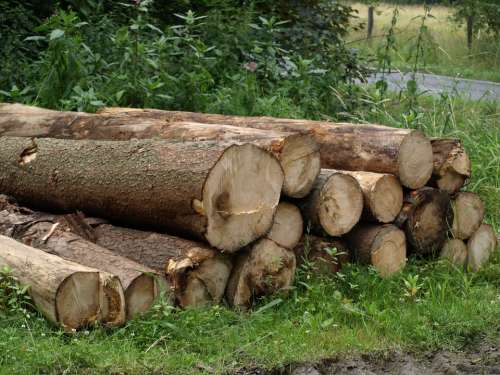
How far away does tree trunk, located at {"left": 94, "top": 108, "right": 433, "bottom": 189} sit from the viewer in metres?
6.41

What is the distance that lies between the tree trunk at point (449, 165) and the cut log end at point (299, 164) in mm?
1064

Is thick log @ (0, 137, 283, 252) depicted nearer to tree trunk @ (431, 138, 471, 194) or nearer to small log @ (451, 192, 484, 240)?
tree trunk @ (431, 138, 471, 194)

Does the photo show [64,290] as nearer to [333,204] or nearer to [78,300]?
[78,300]

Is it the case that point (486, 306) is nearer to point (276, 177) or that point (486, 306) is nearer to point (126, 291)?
point (276, 177)

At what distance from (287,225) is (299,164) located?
40 centimetres

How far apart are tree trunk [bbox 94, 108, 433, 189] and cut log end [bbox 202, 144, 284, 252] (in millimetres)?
1070

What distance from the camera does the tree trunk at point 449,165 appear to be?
21.7 feet

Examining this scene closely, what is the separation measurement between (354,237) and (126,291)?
183 centimetres

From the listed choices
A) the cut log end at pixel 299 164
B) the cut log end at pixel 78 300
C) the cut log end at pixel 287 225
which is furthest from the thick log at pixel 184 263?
the cut log end at pixel 299 164

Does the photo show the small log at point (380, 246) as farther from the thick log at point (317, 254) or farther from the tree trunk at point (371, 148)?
the tree trunk at point (371, 148)

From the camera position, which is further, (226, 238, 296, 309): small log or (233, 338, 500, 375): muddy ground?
(226, 238, 296, 309): small log

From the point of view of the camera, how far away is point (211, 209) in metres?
5.41

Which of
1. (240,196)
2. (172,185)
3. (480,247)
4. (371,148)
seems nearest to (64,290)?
(172,185)

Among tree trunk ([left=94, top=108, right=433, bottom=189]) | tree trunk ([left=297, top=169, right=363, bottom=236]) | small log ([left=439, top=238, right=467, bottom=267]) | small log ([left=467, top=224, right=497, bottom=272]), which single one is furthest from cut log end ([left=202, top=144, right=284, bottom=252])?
small log ([left=467, top=224, right=497, bottom=272])
